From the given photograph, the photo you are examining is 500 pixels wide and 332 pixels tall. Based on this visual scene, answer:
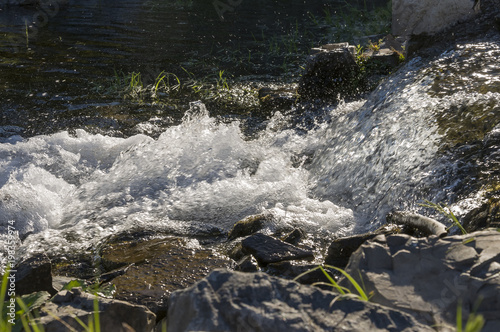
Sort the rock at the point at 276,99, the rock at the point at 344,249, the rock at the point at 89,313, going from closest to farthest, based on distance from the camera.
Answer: the rock at the point at 89,313 < the rock at the point at 344,249 < the rock at the point at 276,99

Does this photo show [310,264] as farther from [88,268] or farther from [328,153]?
[328,153]

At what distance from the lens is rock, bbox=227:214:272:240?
4098 mm

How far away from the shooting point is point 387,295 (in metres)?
1.98

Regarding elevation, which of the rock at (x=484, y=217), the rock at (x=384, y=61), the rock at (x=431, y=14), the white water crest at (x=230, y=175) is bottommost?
the white water crest at (x=230, y=175)

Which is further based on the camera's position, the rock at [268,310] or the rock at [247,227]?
the rock at [247,227]

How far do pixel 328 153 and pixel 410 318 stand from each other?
12.6 feet

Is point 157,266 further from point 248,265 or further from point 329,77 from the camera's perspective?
point 329,77

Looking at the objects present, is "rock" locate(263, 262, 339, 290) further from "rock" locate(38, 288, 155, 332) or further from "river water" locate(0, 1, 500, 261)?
"rock" locate(38, 288, 155, 332)

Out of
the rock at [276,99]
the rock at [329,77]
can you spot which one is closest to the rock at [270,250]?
the rock at [276,99]

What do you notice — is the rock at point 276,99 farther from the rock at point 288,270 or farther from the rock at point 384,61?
the rock at point 288,270

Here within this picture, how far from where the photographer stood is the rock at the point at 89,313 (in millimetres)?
2334

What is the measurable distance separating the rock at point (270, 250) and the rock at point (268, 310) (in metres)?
1.48

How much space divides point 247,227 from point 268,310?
2355 millimetres

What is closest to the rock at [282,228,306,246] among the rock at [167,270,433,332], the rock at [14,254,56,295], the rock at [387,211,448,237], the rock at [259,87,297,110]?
the rock at [387,211,448,237]
